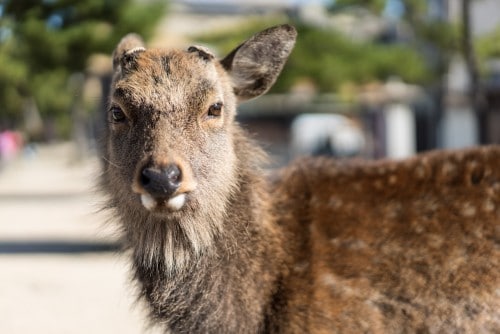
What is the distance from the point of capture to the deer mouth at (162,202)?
403cm

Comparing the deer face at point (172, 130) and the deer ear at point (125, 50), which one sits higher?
the deer ear at point (125, 50)

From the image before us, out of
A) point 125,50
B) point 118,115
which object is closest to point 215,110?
point 118,115

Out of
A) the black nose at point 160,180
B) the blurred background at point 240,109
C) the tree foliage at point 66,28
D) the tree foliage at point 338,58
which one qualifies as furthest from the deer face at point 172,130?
the tree foliage at point 338,58

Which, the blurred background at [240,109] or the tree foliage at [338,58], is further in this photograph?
the tree foliage at [338,58]

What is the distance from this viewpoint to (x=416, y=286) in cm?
422

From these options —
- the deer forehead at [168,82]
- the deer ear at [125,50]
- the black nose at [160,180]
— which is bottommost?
the black nose at [160,180]

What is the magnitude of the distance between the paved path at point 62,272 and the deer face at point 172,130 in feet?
2.33

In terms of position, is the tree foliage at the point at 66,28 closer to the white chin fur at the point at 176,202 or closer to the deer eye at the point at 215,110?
the deer eye at the point at 215,110

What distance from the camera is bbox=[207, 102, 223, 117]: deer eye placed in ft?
15.0

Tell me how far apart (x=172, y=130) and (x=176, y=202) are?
1.44 ft

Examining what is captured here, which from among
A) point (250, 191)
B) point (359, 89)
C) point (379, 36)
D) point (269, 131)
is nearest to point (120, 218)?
point (250, 191)

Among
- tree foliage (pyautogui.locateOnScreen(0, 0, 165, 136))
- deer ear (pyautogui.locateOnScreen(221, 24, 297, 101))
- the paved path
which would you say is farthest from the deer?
tree foliage (pyautogui.locateOnScreen(0, 0, 165, 136))

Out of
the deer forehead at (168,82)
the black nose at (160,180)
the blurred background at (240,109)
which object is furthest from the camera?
the blurred background at (240,109)

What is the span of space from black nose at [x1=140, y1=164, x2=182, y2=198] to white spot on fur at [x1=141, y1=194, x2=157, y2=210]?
5 centimetres
